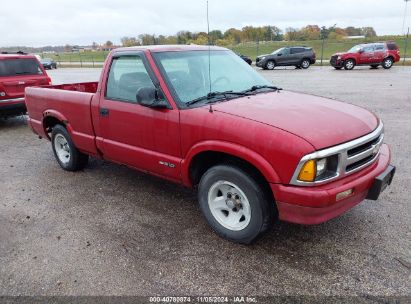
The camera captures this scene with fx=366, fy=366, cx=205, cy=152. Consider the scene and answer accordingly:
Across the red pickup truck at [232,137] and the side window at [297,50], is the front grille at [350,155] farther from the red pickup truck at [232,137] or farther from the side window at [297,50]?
the side window at [297,50]

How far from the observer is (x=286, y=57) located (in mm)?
26188

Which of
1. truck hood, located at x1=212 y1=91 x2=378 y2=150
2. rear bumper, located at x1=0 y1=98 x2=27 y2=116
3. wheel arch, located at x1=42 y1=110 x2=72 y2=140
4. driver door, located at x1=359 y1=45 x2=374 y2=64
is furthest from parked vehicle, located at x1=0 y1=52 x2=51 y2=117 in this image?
driver door, located at x1=359 y1=45 x2=374 y2=64

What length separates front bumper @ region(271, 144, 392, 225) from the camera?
2834 mm

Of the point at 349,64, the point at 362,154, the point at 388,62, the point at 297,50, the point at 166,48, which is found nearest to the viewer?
the point at 362,154

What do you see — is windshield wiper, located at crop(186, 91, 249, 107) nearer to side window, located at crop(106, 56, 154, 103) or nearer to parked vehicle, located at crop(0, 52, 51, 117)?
side window, located at crop(106, 56, 154, 103)

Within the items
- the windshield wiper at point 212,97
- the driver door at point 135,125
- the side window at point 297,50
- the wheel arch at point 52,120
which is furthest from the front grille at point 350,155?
the side window at point 297,50

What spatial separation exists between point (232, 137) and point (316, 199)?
86 centimetres

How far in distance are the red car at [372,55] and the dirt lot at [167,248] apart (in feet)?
67.2

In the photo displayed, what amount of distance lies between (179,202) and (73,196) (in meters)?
1.42

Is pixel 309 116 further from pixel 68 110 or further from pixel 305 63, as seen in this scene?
pixel 305 63

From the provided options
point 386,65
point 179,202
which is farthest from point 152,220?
point 386,65

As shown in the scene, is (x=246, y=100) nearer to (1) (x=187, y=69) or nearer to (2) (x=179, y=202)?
(1) (x=187, y=69)

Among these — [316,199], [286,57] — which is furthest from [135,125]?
[286,57]

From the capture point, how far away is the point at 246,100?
368 cm
